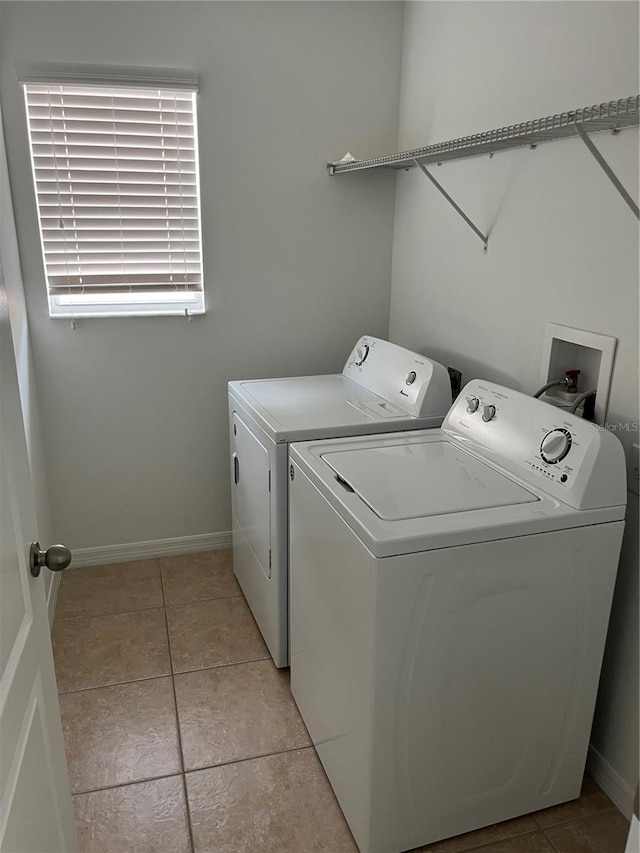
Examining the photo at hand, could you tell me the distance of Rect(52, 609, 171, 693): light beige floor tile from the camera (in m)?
2.26

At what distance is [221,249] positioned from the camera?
2.73 m

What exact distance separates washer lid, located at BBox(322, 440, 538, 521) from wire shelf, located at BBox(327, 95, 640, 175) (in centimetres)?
82

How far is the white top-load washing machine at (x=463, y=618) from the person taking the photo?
144 centimetres

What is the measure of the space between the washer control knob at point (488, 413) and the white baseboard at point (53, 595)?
1747mm

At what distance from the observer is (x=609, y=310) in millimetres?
1669

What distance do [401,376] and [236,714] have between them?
1.27 metres

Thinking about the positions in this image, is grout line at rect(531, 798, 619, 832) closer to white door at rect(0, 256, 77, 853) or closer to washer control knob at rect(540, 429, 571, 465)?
washer control knob at rect(540, 429, 571, 465)

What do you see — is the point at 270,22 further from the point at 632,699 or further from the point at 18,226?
the point at 632,699

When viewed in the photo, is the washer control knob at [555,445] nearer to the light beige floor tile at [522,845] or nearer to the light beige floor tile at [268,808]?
the light beige floor tile at [522,845]

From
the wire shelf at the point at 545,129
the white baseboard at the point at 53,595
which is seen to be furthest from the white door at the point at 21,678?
the white baseboard at the point at 53,595

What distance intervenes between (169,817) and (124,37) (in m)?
2.59

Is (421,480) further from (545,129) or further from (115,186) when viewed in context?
(115,186)

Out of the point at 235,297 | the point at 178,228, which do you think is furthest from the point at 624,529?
the point at 178,228

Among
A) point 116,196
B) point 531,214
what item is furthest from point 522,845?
point 116,196
